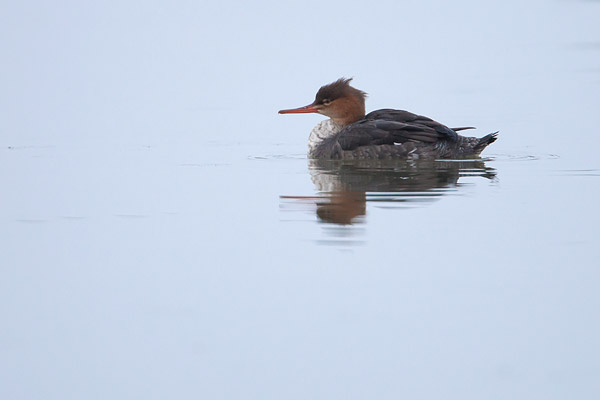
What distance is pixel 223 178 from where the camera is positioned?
30.0 ft

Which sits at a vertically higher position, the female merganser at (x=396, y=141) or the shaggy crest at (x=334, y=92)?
the shaggy crest at (x=334, y=92)

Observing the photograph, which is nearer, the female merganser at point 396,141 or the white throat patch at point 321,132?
the female merganser at point 396,141

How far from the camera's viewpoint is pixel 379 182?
28.0ft

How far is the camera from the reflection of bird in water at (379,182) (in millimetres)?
7359

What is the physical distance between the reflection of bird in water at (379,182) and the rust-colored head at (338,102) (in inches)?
42.5

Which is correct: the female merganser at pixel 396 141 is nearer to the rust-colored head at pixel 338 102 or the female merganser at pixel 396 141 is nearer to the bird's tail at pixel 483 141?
the bird's tail at pixel 483 141

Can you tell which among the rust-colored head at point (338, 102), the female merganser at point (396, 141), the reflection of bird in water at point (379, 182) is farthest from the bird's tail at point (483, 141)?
the rust-colored head at point (338, 102)

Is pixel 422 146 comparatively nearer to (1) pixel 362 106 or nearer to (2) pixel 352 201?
(1) pixel 362 106

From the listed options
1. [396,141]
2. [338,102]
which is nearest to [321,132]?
[338,102]

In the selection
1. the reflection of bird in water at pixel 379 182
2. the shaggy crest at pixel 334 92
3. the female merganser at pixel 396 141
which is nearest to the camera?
the reflection of bird in water at pixel 379 182

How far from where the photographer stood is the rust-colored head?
11148mm

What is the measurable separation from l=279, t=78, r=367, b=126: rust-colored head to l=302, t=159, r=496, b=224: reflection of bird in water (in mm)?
1081

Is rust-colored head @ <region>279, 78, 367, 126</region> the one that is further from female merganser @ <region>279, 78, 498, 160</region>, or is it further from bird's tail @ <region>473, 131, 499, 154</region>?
bird's tail @ <region>473, 131, 499, 154</region>

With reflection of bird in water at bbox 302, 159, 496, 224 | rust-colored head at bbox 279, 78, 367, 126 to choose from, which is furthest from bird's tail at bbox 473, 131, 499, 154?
rust-colored head at bbox 279, 78, 367, 126
